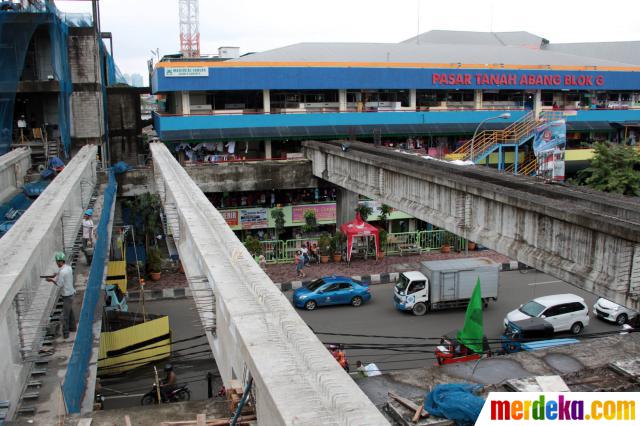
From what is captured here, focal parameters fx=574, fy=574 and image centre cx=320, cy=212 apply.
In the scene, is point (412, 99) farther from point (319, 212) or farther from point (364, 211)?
point (319, 212)

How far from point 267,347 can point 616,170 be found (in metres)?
27.6

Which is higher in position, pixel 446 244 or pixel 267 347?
pixel 267 347

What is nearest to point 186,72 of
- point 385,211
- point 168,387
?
point 385,211

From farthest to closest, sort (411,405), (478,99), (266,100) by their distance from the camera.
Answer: (478,99) < (266,100) < (411,405)

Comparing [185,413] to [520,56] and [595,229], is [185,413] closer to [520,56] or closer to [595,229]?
[595,229]

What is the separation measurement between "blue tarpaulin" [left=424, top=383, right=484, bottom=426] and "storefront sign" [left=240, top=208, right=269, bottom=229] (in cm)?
2183

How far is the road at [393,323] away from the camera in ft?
53.1

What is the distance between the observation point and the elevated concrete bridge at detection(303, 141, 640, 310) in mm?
9344

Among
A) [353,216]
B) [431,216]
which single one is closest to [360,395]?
[431,216]

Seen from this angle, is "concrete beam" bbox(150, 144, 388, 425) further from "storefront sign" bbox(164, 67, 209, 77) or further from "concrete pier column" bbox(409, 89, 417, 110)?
"concrete pier column" bbox(409, 89, 417, 110)

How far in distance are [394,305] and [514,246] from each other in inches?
345

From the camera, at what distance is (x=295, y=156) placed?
29516 mm

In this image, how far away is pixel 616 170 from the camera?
27.8 metres

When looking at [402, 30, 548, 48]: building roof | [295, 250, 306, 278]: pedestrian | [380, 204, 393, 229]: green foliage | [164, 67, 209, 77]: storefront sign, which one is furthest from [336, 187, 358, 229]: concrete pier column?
[402, 30, 548, 48]: building roof
